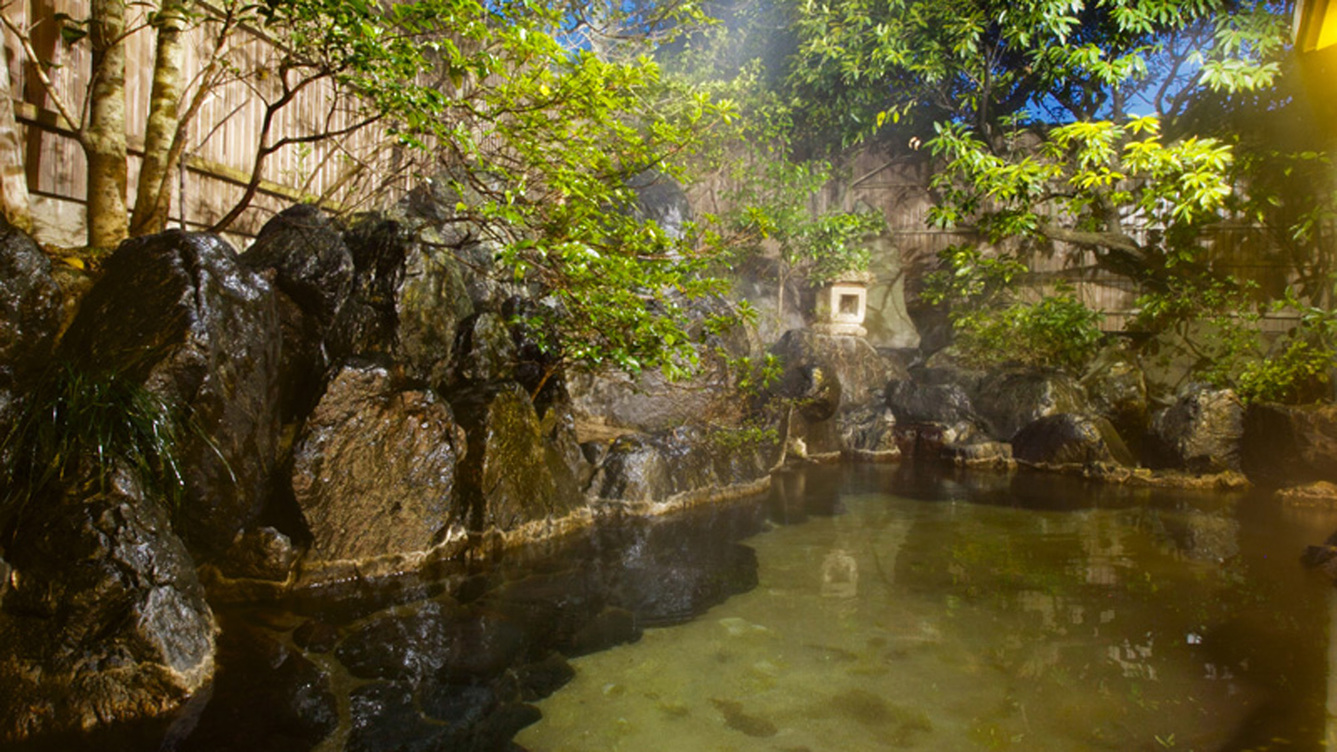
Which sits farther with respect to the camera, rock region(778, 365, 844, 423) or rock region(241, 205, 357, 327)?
rock region(778, 365, 844, 423)

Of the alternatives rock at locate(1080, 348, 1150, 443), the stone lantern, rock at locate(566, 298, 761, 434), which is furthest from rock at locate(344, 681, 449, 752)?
rock at locate(1080, 348, 1150, 443)

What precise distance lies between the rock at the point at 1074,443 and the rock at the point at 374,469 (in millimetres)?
7521

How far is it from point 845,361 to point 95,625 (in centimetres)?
976

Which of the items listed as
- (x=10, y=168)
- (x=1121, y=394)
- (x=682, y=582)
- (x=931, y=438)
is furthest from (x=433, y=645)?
(x=1121, y=394)

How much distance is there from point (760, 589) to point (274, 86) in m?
6.02

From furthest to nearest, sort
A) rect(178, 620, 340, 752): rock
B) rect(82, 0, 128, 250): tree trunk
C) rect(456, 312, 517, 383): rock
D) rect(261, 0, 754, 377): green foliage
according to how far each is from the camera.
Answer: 1. rect(456, 312, 517, 383): rock
2. rect(82, 0, 128, 250): tree trunk
3. rect(261, 0, 754, 377): green foliage
4. rect(178, 620, 340, 752): rock

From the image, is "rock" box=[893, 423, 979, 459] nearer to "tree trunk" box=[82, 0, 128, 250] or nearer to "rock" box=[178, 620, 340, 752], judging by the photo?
"rock" box=[178, 620, 340, 752]

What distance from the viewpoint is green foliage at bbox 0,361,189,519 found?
116 inches

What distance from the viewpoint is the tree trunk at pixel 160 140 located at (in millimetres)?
4637

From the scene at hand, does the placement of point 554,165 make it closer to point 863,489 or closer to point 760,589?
point 760,589

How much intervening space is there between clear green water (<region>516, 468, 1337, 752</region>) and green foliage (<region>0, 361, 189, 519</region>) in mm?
2142

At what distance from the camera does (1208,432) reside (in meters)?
8.55

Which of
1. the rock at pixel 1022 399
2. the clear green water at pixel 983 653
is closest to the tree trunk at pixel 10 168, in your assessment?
the clear green water at pixel 983 653

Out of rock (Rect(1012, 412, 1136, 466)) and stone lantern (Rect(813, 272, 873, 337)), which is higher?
stone lantern (Rect(813, 272, 873, 337))
